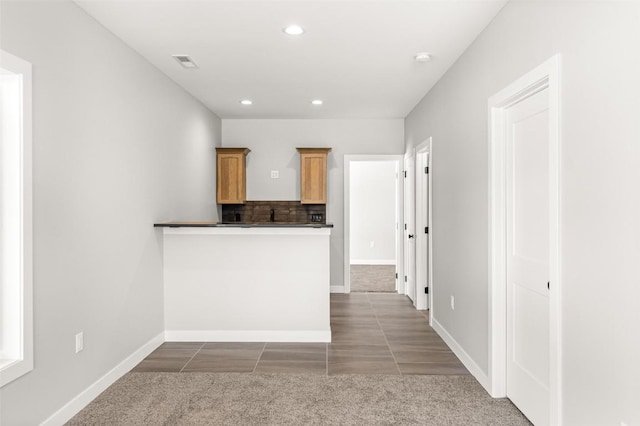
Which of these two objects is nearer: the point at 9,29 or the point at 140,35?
the point at 9,29

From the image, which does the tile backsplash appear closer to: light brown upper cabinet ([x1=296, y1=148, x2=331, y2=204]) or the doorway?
light brown upper cabinet ([x1=296, y1=148, x2=331, y2=204])

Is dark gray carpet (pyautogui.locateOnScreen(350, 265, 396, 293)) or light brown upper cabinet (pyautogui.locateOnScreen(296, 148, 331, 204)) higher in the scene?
light brown upper cabinet (pyautogui.locateOnScreen(296, 148, 331, 204))

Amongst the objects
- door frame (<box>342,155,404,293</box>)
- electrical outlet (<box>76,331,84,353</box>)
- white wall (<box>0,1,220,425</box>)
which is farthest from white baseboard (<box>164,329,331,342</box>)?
door frame (<box>342,155,404,293</box>)

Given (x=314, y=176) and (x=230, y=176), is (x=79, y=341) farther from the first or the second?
(x=314, y=176)

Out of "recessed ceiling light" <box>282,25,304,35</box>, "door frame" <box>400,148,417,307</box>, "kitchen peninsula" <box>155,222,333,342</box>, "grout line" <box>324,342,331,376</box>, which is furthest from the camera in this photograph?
"door frame" <box>400,148,417,307</box>

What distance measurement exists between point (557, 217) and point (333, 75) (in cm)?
271

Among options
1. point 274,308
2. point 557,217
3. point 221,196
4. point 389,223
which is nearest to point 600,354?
point 557,217

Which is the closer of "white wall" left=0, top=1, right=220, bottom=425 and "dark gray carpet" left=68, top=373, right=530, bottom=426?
"white wall" left=0, top=1, right=220, bottom=425

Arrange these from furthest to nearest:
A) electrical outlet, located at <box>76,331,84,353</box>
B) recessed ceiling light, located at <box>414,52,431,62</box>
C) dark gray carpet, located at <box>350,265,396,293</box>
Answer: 1. dark gray carpet, located at <box>350,265,396,293</box>
2. recessed ceiling light, located at <box>414,52,431,62</box>
3. electrical outlet, located at <box>76,331,84,353</box>

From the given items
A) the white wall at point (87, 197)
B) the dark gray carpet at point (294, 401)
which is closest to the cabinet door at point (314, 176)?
the white wall at point (87, 197)

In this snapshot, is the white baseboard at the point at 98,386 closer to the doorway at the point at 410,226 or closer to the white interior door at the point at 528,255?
the white interior door at the point at 528,255

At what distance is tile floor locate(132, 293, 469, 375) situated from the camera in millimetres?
3402

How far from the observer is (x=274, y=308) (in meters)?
4.08

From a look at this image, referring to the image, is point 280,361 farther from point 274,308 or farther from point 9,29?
point 9,29
